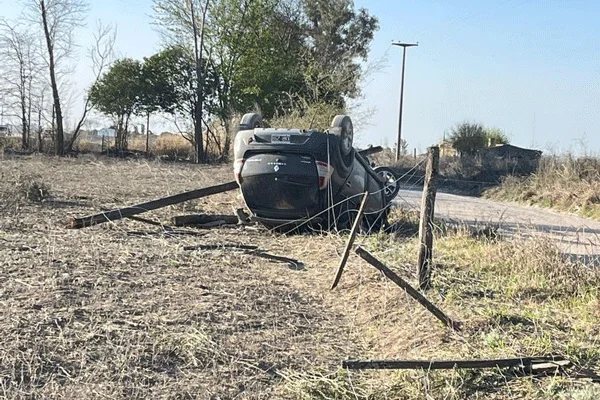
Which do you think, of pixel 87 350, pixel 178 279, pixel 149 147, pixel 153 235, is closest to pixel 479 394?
pixel 87 350

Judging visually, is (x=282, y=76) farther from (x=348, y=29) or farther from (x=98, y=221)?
(x=98, y=221)

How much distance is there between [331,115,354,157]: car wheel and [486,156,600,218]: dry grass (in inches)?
373

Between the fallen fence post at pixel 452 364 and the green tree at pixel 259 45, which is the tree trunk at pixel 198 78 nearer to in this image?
the green tree at pixel 259 45

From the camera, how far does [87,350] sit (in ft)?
12.7

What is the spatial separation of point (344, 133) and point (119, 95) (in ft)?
92.7

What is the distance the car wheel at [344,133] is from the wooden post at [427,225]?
328 centimetres

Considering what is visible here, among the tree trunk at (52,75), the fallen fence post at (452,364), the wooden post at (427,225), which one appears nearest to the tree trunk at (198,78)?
the tree trunk at (52,75)

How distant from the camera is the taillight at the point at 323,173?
8.28m

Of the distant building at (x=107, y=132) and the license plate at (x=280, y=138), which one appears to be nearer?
the license plate at (x=280, y=138)

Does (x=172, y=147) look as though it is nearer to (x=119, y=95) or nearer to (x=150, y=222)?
(x=119, y=95)

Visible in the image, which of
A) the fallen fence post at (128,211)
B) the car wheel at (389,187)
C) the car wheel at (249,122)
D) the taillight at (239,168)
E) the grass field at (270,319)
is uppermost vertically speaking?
the car wheel at (249,122)

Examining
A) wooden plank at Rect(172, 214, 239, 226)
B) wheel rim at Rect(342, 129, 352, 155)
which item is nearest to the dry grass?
wheel rim at Rect(342, 129, 352, 155)

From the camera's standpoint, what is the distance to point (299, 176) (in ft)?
27.3

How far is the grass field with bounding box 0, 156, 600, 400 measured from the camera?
3.55 m
